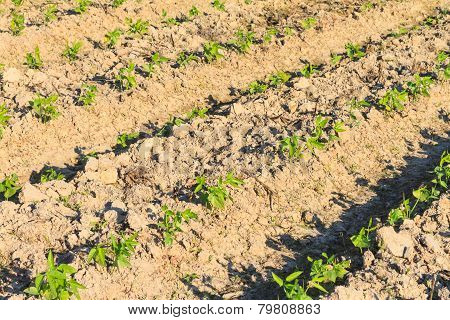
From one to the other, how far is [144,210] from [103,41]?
502cm

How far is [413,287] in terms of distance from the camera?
4434mm

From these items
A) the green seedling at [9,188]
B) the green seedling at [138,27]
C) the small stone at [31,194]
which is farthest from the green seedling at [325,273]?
the green seedling at [138,27]

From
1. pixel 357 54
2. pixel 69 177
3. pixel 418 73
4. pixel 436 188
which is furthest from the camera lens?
pixel 357 54

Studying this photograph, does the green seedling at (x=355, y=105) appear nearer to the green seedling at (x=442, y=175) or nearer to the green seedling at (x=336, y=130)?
the green seedling at (x=336, y=130)

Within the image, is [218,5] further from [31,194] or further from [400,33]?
[31,194]

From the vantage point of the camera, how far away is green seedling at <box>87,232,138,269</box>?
4.59 metres

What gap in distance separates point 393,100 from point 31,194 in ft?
16.1

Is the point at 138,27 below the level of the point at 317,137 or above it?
below

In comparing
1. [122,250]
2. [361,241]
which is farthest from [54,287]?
[361,241]

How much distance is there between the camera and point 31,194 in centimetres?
559

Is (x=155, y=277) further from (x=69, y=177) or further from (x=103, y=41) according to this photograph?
(x=103, y=41)

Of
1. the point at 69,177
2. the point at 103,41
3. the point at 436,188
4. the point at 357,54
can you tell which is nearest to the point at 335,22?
the point at 357,54

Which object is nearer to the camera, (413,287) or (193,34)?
(413,287)
